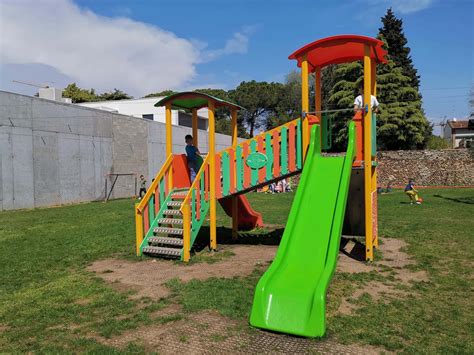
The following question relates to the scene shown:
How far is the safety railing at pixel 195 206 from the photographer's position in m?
7.85

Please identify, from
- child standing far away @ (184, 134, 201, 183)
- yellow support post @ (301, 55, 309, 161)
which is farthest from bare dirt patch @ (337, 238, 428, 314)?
child standing far away @ (184, 134, 201, 183)

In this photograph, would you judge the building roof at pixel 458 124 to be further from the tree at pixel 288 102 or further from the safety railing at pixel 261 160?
the safety railing at pixel 261 160

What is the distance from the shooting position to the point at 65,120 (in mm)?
22266

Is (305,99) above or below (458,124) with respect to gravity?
below

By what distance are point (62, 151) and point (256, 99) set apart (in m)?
46.2

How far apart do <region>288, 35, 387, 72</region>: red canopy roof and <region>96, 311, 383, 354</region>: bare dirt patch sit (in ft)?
17.7

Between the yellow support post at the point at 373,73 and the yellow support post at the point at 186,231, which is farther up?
the yellow support post at the point at 373,73

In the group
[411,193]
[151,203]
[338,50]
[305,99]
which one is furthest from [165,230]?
[411,193]

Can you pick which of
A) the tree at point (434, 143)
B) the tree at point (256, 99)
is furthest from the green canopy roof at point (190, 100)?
the tree at point (256, 99)

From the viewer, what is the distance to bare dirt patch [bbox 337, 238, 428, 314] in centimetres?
565

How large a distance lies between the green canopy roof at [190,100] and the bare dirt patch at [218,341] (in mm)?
4983

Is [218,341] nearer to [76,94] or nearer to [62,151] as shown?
[62,151]

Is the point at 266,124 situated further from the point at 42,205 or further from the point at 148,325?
the point at 148,325

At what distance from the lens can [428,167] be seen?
3006cm
